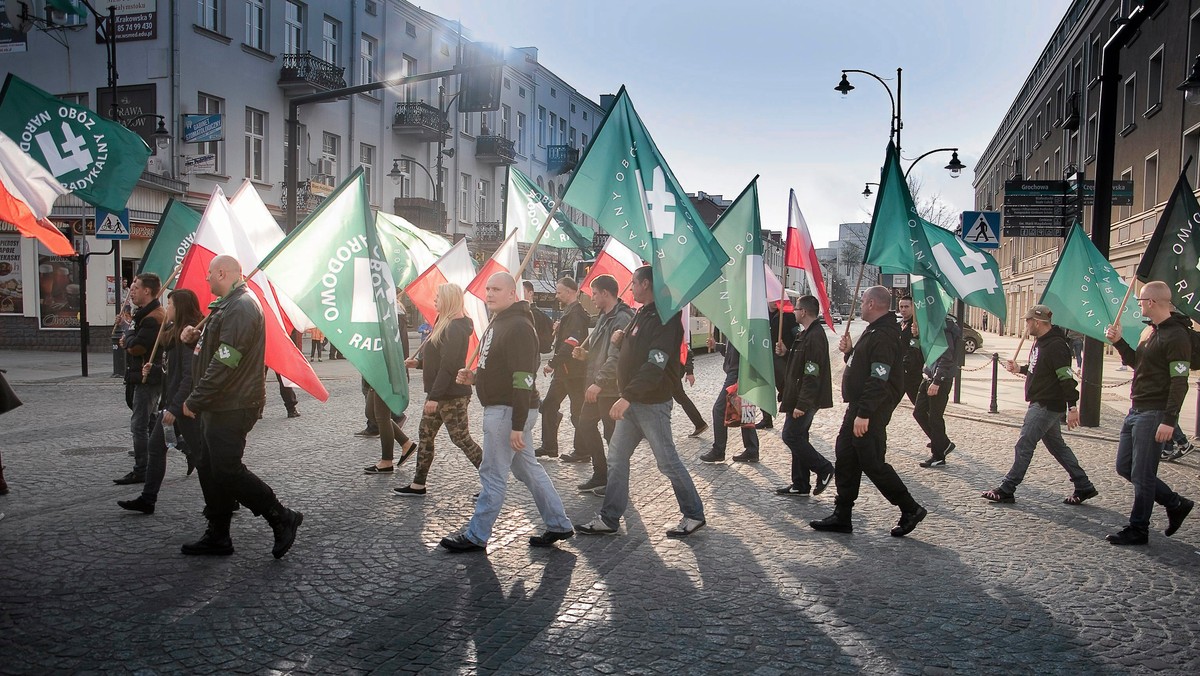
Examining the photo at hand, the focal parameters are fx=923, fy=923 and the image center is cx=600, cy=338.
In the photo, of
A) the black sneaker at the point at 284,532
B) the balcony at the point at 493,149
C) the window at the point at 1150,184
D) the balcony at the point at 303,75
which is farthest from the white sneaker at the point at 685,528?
the balcony at the point at 493,149

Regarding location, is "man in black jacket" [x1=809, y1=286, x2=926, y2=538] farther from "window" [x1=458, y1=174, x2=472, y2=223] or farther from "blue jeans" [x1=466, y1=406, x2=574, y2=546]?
"window" [x1=458, y1=174, x2=472, y2=223]

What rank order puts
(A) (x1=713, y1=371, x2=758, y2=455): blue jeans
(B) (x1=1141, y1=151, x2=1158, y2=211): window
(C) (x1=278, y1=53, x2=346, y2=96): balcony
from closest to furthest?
(A) (x1=713, y1=371, x2=758, y2=455): blue jeans → (B) (x1=1141, y1=151, x2=1158, y2=211): window → (C) (x1=278, y1=53, x2=346, y2=96): balcony

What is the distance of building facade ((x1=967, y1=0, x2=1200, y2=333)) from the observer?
25.9m

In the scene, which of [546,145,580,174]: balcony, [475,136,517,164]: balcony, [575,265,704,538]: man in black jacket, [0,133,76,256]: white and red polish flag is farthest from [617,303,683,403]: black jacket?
[546,145,580,174]: balcony

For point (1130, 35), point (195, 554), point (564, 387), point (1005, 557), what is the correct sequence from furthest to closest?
point (1130, 35), point (564, 387), point (1005, 557), point (195, 554)

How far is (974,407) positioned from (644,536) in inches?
424

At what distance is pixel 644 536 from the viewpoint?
6.33 m

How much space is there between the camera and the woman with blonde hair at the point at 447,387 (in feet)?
23.5

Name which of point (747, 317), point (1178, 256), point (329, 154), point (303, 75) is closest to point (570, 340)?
point (747, 317)

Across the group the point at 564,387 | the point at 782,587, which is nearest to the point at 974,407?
the point at 564,387

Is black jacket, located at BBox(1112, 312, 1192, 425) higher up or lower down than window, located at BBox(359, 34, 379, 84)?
lower down

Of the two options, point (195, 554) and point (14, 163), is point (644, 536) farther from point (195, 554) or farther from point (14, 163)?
point (14, 163)

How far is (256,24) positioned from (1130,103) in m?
28.4

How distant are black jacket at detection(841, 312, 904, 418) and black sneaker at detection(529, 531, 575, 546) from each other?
6.99 feet
